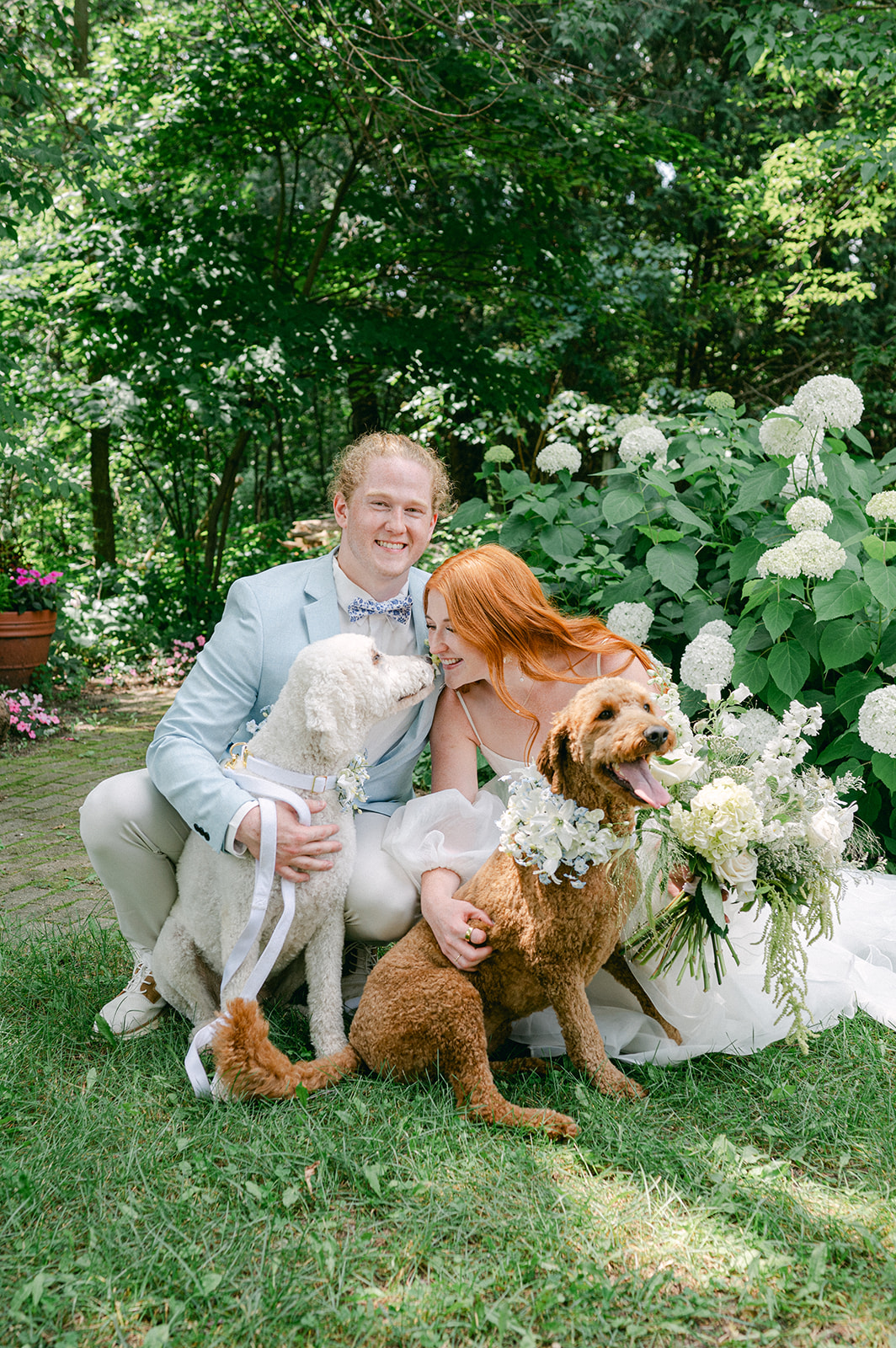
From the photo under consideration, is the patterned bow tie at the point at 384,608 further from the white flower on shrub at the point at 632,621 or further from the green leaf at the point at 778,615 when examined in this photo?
the green leaf at the point at 778,615

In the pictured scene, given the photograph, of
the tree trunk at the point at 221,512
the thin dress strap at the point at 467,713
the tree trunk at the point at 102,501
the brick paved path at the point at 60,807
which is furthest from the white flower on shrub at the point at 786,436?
the tree trunk at the point at 102,501

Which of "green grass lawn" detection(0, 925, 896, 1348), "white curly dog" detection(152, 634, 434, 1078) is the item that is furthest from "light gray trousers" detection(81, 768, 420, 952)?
"green grass lawn" detection(0, 925, 896, 1348)

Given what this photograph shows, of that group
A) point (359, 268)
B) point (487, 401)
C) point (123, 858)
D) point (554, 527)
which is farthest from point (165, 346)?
point (123, 858)

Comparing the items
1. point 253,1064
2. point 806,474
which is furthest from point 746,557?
point 253,1064

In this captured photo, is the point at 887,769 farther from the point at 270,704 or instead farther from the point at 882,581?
the point at 270,704

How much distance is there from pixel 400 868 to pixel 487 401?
614cm

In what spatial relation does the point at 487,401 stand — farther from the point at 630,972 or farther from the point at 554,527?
the point at 630,972

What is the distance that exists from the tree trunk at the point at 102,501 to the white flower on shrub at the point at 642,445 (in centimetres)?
738

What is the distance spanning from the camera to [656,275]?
9.27 metres

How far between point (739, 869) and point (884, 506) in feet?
5.04

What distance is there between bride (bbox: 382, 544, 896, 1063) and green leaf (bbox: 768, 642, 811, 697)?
0.73 metres

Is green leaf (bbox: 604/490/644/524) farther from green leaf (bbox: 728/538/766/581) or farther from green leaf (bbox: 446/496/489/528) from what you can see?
green leaf (bbox: 446/496/489/528)

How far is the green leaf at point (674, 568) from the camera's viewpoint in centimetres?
359

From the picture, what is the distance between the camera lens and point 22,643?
7180 mm
